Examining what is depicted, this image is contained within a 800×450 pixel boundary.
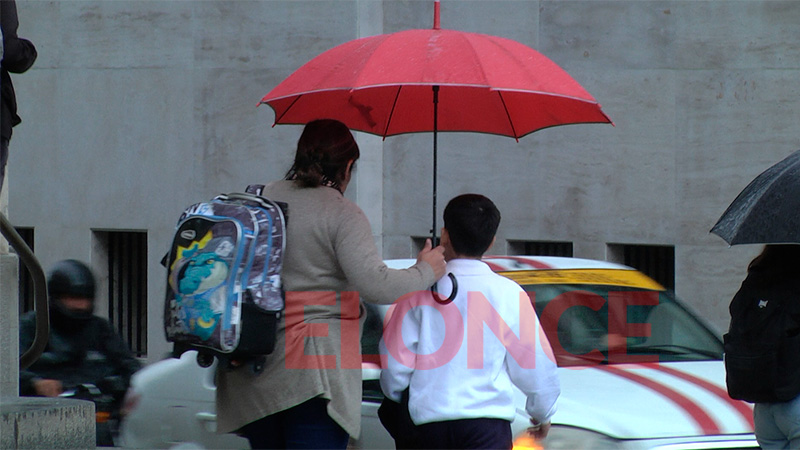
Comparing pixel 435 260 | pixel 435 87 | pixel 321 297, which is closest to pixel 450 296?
pixel 435 260

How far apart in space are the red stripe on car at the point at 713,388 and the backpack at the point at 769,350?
19.4 inches

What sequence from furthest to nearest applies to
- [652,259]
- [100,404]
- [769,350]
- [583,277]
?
1. [652,259]
2. [100,404]
3. [583,277]
4. [769,350]

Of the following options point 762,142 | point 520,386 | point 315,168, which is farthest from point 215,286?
point 762,142

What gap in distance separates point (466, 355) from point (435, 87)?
4.64 ft

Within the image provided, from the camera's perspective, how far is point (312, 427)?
3645mm

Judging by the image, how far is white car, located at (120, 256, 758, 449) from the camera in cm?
445

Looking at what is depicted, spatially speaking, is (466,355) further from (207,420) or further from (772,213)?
(207,420)

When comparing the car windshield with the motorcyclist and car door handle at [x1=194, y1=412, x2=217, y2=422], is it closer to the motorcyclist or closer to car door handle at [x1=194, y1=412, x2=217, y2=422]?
car door handle at [x1=194, y1=412, x2=217, y2=422]

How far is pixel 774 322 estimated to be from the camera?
13.8ft

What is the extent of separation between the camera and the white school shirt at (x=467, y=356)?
3645mm

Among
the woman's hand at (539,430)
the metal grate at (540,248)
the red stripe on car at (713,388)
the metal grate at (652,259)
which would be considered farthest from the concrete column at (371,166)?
the woman's hand at (539,430)

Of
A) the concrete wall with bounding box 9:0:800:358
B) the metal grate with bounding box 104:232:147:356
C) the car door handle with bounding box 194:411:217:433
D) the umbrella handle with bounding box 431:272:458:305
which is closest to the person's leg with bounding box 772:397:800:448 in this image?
the umbrella handle with bounding box 431:272:458:305

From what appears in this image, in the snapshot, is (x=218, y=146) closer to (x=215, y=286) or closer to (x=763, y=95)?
(x=763, y=95)

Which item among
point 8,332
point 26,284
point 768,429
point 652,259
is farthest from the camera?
point 26,284
